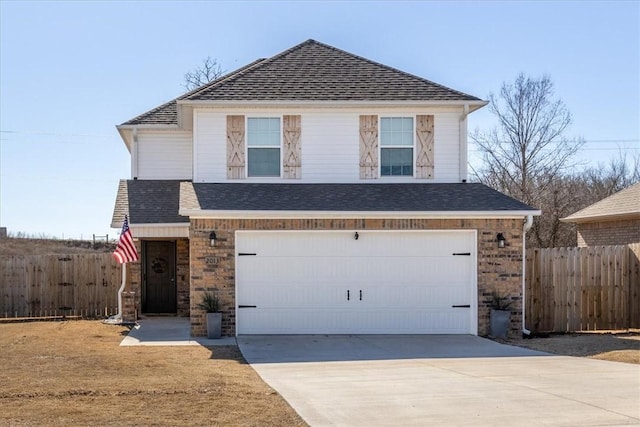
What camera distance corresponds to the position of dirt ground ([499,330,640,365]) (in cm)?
1331

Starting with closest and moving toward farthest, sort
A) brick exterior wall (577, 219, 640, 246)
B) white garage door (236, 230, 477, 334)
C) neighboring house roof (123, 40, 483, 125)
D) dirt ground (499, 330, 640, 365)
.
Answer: dirt ground (499, 330, 640, 365), white garage door (236, 230, 477, 334), neighboring house roof (123, 40, 483, 125), brick exterior wall (577, 219, 640, 246)

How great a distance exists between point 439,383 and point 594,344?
19.4ft

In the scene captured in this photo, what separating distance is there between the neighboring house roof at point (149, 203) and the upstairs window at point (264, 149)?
2329mm

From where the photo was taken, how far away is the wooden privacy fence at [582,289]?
1745 centimetres

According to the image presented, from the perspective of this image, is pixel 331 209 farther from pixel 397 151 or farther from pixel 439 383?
pixel 439 383

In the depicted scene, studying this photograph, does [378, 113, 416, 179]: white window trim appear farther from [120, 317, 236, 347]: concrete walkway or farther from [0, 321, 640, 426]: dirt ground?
[120, 317, 236, 347]: concrete walkway

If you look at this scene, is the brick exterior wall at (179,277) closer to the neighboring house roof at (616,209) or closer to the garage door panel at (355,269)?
the garage door panel at (355,269)

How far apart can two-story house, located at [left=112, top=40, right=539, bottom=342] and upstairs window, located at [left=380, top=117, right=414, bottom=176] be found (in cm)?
2

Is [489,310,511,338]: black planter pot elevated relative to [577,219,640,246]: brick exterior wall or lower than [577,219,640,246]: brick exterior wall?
lower

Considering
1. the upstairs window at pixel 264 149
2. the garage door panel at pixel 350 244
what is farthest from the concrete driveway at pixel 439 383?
the upstairs window at pixel 264 149

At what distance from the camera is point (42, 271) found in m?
21.7

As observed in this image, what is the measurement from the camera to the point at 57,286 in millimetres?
21609

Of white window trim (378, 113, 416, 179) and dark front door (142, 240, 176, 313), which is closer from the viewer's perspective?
white window trim (378, 113, 416, 179)

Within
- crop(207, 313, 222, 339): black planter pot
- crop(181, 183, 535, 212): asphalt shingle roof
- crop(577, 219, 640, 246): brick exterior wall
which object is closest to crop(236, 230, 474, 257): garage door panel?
crop(181, 183, 535, 212): asphalt shingle roof
